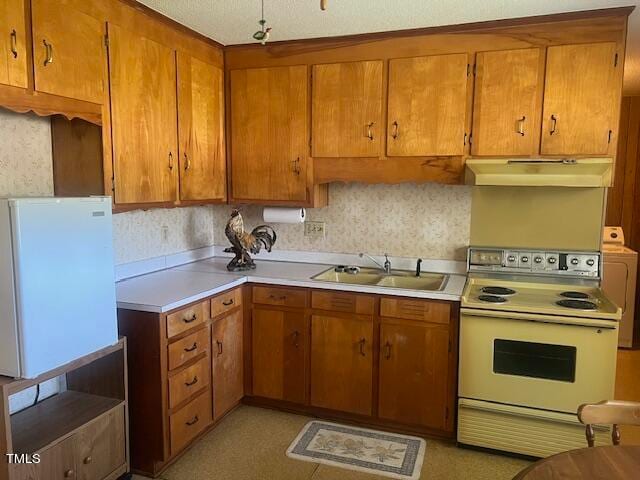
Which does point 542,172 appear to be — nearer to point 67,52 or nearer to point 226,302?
point 226,302

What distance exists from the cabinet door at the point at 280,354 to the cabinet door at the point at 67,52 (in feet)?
5.14

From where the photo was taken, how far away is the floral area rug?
8.32 ft

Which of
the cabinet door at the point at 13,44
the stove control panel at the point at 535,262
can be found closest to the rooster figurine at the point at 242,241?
the stove control panel at the point at 535,262

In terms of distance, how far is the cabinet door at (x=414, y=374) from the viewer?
273 cm

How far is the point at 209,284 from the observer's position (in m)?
2.81

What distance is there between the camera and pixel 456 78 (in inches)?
112

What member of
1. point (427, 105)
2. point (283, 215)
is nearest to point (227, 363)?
point (283, 215)

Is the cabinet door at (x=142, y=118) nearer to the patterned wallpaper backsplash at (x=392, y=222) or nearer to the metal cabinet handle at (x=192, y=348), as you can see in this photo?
the metal cabinet handle at (x=192, y=348)

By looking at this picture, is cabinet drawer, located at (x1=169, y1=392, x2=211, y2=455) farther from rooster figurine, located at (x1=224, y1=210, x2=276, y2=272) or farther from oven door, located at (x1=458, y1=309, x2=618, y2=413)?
oven door, located at (x1=458, y1=309, x2=618, y2=413)

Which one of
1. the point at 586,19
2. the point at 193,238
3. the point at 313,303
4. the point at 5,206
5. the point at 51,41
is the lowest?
the point at 313,303

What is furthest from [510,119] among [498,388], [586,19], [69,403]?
[69,403]

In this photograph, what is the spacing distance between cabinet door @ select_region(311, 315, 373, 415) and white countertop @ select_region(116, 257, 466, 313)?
9.1 inches

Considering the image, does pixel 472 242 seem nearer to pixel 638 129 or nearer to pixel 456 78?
pixel 456 78

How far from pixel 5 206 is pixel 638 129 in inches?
209
